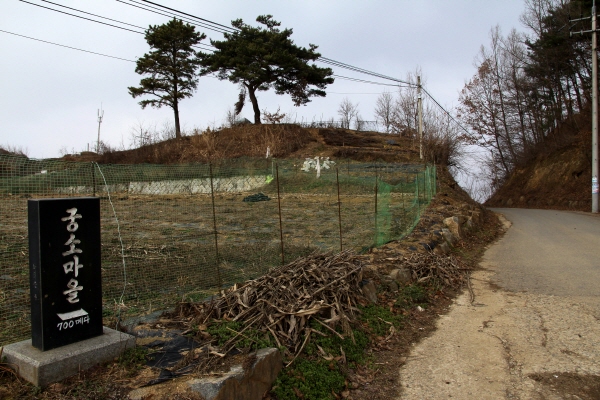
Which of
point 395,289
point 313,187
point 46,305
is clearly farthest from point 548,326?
point 313,187

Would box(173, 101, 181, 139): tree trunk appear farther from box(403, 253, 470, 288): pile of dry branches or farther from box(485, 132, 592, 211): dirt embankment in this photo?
box(403, 253, 470, 288): pile of dry branches

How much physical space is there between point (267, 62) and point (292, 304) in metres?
31.7

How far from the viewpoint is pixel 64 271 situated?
342cm

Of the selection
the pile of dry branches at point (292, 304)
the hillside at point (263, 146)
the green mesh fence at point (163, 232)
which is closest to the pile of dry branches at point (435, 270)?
the green mesh fence at point (163, 232)

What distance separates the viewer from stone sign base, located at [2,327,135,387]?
3090 mm

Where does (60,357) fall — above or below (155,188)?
below

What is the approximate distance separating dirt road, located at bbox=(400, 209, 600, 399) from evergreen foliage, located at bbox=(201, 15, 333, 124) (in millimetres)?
28054

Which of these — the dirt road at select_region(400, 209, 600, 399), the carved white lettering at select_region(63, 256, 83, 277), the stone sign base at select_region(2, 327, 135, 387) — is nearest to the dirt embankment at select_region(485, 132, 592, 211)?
the dirt road at select_region(400, 209, 600, 399)

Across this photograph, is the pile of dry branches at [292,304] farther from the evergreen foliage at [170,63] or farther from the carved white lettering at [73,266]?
the evergreen foliage at [170,63]

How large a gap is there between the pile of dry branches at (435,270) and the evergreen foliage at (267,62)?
1083 inches

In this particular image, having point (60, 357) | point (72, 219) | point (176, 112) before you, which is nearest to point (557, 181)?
point (176, 112)

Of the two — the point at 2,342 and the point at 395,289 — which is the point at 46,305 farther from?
the point at 395,289

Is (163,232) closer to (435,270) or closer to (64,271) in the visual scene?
(435,270)

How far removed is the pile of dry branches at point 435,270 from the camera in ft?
25.1
